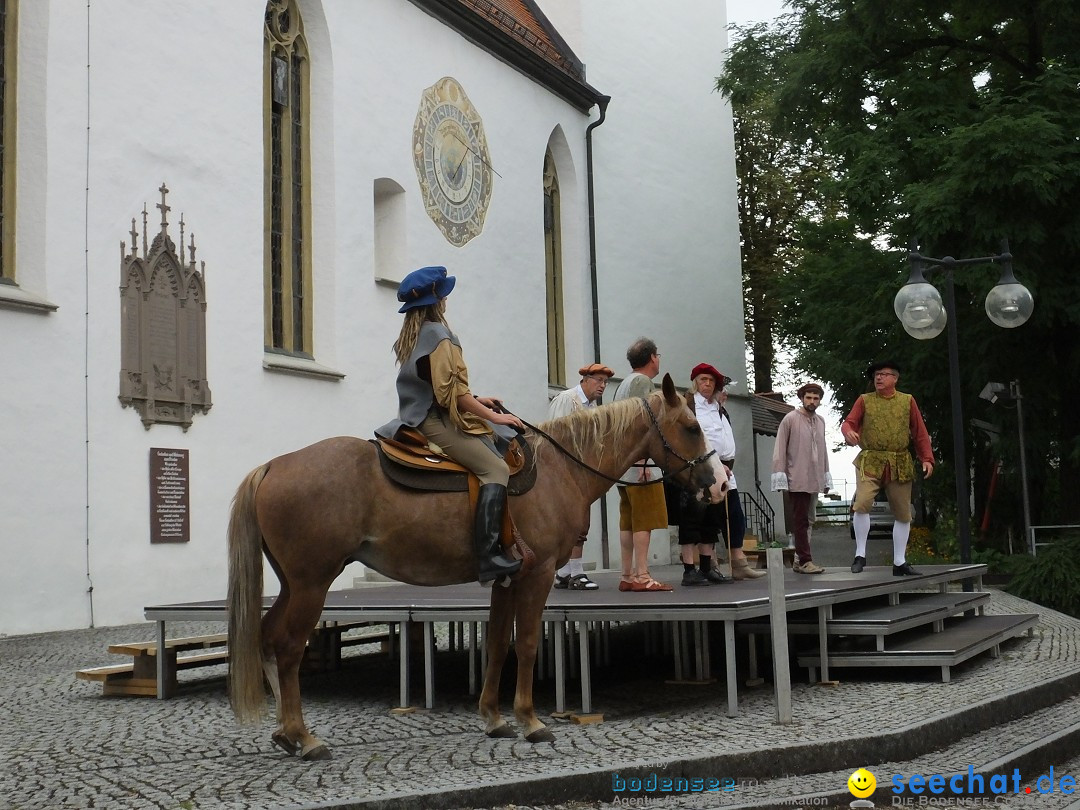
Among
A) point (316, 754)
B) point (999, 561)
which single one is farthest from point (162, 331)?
point (999, 561)

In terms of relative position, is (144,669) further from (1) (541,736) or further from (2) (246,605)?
(1) (541,736)

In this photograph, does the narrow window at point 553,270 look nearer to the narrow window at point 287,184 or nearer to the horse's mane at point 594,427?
the narrow window at point 287,184

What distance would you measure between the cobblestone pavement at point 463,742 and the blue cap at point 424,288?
227 centimetres

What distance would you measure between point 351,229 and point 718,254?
1400cm

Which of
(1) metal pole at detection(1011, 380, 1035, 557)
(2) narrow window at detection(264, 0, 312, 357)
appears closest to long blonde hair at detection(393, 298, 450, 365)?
(2) narrow window at detection(264, 0, 312, 357)

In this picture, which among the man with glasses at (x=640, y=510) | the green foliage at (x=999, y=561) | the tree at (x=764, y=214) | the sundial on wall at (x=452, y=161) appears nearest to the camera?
the man with glasses at (x=640, y=510)

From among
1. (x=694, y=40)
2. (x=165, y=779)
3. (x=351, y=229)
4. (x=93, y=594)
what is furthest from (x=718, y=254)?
(x=165, y=779)

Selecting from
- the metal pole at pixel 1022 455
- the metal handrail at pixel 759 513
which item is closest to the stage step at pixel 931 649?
the metal pole at pixel 1022 455

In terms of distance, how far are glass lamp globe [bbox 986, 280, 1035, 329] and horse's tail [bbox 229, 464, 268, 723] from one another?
8784 mm

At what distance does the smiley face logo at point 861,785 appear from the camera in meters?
5.69

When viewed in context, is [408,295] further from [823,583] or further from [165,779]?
[823,583]

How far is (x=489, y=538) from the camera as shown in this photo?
6438 millimetres

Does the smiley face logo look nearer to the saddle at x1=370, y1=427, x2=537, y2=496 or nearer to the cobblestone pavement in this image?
the cobblestone pavement

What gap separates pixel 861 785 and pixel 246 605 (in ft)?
9.82
